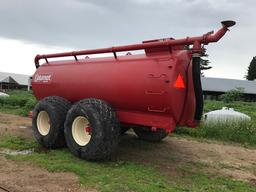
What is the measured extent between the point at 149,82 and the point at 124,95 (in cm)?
67

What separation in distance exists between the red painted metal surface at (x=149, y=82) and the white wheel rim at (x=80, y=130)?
0.57 metres

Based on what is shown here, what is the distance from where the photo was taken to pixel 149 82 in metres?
7.54

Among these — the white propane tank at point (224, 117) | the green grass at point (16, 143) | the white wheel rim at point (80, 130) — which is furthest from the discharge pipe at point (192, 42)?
the white propane tank at point (224, 117)

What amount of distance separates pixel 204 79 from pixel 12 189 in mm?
58351

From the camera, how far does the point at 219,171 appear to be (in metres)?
8.02

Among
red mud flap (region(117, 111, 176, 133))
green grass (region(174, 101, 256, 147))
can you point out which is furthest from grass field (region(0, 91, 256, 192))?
green grass (region(174, 101, 256, 147))

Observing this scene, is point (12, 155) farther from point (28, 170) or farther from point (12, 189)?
point (12, 189)

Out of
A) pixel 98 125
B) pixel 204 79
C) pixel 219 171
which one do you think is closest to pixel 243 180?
pixel 219 171

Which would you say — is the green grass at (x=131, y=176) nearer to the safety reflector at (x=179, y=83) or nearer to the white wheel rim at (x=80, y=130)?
the white wheel rim at (x=80, y=130)

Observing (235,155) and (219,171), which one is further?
(235,155)

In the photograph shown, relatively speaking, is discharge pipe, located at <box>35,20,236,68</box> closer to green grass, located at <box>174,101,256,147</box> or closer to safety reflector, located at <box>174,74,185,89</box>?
safety reflector, located at <box>174,74,185,89</box>

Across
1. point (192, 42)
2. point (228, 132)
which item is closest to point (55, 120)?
point (192, 42)

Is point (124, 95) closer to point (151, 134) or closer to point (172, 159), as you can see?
point (172, 159)

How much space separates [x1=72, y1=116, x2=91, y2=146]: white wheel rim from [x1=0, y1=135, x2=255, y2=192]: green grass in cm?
39
